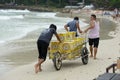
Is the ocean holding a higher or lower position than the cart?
lower

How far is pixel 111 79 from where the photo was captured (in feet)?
17.4

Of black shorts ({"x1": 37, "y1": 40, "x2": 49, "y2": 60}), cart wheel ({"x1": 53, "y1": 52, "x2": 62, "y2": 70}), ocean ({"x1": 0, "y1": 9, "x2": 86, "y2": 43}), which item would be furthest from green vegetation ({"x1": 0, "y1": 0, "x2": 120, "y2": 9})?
black shorts ({"x1": 37, "y1": 40, "x2": 49, "y2": 60})

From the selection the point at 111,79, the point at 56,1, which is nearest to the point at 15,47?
the point at 111,79

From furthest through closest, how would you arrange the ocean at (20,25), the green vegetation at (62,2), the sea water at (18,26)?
1. the green vegetation at (62,2)
2. the ocean at (20,25)
3. the sea water at (18,26)

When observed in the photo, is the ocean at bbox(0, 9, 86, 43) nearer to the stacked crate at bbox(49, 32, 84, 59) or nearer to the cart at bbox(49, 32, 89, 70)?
the cart at bbox(49, 32, 89, 70)

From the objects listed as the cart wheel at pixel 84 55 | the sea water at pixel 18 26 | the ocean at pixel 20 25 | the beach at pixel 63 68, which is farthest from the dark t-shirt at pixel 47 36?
the ocean at pixel 20 25

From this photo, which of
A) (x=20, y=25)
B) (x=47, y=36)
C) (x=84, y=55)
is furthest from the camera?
(x=20, y=25)

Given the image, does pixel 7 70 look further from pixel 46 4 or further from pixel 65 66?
pixel 46 4

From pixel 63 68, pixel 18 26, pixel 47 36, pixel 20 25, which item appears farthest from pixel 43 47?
pixel 20 25

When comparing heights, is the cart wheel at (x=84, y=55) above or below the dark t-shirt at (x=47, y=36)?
below

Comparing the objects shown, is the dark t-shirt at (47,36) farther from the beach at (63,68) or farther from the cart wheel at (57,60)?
the beach at (63,68)

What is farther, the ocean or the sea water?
the ocean

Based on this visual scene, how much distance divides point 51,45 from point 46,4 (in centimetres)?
12979

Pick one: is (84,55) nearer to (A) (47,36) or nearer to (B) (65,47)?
(B) (65,47)
